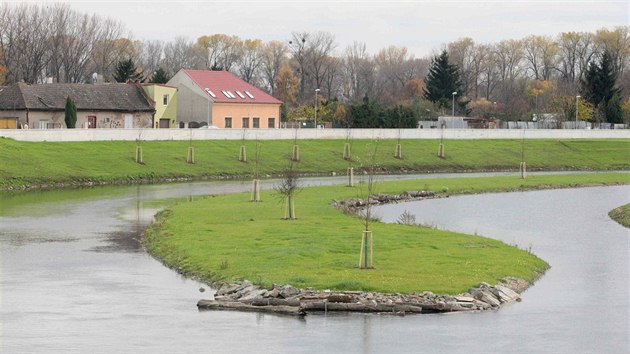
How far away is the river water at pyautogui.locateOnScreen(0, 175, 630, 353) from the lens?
2853 cm

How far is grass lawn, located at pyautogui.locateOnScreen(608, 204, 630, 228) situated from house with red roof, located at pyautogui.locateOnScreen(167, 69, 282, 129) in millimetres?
57384

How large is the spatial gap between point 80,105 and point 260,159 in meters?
21.2

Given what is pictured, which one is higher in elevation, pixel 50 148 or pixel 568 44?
pixel 568 44

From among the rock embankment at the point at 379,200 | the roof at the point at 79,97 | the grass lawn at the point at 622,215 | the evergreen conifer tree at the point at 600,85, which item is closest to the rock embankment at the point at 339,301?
the grass lawn at the point at 622,215

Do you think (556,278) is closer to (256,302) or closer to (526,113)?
(256,302)

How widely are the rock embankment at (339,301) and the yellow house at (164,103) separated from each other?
79834mm

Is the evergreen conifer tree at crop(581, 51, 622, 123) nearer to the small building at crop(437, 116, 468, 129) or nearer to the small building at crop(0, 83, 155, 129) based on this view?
the small building at crop(437, 116, 468, 129)

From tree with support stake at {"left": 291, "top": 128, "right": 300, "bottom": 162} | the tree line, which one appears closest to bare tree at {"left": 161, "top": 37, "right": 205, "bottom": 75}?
the tree line

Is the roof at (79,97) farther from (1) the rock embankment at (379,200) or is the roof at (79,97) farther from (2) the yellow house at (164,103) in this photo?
(1) the rock embankment at (379,200)

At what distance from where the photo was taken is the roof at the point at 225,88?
116 m

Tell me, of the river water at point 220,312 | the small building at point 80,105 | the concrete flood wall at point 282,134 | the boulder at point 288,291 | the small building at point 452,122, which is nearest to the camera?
the river water at point 220,312

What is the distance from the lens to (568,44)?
191375mm

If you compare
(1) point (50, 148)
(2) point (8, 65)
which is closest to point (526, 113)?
(2) point (8, 65)

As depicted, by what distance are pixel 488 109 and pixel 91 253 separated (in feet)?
439
